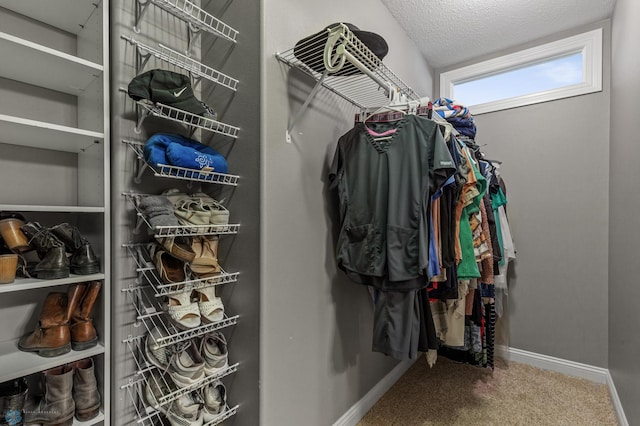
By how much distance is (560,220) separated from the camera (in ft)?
7.94

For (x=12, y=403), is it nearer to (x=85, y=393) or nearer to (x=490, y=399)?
(x=85, y=393)

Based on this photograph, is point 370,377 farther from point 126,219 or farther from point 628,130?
point 628,130

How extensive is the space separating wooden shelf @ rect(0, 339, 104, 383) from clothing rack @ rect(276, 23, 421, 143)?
1.06 metres

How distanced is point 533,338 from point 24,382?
3064 millimetres

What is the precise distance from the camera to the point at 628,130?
1702 mm

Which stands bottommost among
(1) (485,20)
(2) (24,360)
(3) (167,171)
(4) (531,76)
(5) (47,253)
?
(2) (24,360)

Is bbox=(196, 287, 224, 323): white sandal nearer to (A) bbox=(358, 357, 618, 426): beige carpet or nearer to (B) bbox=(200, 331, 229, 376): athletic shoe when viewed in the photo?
(B) bbox=(200, 331, 229, 376): athletic shoe

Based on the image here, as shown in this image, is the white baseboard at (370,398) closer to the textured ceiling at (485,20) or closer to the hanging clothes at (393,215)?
the hanging clothes at (393,215)

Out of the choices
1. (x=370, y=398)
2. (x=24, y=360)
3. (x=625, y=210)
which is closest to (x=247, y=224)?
(x=24, y=360)

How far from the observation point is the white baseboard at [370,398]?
169cm

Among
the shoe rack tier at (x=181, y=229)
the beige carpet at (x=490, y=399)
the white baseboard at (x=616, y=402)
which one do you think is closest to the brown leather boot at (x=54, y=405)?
the shoe rack tier at (x=181, y=229)

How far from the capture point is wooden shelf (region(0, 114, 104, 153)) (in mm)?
931

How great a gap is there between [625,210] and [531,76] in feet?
4.60

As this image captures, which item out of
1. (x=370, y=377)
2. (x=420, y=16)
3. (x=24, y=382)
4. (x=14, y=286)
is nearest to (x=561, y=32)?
(x=420, y=16)
